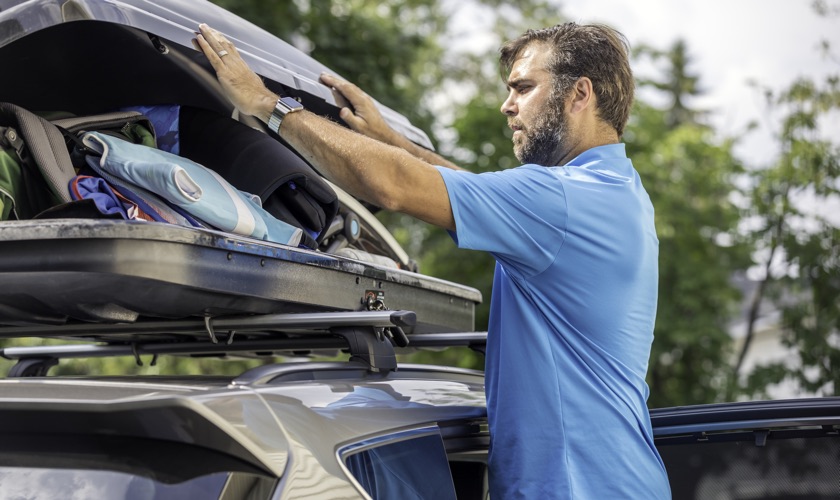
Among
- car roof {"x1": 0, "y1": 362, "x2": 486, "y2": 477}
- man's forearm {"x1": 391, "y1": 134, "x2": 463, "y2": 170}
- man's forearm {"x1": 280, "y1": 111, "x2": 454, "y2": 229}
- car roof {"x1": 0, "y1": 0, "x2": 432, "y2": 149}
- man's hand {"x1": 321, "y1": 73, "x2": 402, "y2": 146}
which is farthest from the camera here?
man's forearm {"x1": 391, "y1": 134, "x2": 463, "y2": 170}

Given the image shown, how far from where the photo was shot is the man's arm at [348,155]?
2287 mm

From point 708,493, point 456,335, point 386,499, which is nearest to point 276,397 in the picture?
point 386,499

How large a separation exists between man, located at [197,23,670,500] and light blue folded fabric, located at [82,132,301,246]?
0.68 feet

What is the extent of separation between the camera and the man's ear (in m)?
2.74

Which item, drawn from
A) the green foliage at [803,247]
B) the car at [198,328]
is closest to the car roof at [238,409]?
the car at [198,328]

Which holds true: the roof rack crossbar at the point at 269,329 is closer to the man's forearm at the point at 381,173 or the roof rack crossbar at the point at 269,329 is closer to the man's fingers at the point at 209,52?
the man's forearm at the point at 381,173

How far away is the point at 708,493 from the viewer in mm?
3061

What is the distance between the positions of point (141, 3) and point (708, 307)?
14.7 metres

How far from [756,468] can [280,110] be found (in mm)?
1842

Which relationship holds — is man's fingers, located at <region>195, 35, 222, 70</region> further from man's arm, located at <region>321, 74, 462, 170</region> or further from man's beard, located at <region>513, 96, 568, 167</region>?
man's beard, located at <region>513, 96, 568, 167</region>

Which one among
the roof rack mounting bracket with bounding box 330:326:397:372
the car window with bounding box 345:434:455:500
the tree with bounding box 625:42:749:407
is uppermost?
the roof rack mounting bracket with bounding box 330:326:397:372

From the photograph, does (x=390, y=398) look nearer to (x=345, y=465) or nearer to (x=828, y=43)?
(x=345, y=465)

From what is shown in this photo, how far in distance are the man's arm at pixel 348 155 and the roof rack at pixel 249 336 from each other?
0.97 ft

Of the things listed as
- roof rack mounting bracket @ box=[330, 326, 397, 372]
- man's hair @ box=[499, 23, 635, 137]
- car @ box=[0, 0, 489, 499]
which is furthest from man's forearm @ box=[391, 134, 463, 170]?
roof rack mounting bracket @ box=[330, 326, 397, 372]
